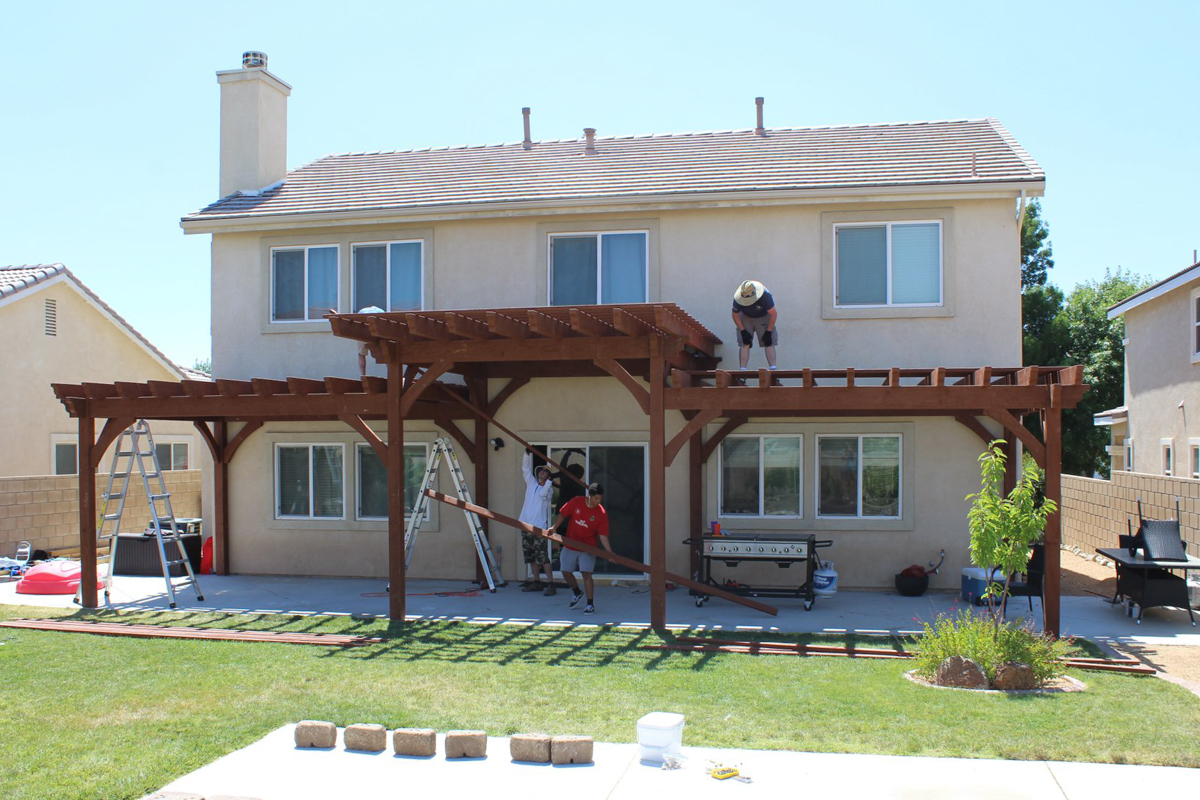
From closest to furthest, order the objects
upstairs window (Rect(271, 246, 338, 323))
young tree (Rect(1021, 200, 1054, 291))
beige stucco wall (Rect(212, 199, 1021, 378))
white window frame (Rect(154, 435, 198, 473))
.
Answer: beige stucco wall (Rect(212, 199, 1021, 378)) < upstairs window (Rect(271, 246, 338, 323)) < white window frame (Rect(154, 435, 198, 473)) < young tree (Rect(1021, 200, 1054, 291))

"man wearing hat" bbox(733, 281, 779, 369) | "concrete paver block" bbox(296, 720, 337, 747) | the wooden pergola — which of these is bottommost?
"concrete paver block" bbox(296, 720, 337, 747)

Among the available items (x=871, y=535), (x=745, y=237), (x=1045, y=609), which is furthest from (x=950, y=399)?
(x=745, y=237)

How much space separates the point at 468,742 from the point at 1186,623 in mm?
9130

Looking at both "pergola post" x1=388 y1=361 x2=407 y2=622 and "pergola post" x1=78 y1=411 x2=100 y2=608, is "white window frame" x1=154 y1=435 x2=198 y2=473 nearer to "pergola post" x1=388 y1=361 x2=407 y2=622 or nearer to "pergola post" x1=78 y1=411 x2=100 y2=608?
"pergola post" x1=78 y1=411 x2=100 y2=608

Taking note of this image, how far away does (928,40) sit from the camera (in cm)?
1217

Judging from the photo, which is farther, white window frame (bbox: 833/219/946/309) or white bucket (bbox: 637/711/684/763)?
white window frame (bbox: 833/219/946/309)

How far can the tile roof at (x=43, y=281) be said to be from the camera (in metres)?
19.4

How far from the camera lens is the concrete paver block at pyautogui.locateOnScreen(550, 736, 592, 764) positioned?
6520 millimetres

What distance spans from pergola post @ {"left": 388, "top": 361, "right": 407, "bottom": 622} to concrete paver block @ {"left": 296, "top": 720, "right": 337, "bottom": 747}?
4570mm

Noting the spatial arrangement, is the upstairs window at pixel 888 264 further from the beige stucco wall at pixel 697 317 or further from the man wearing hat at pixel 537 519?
the man wearing hat at pixel 537 519

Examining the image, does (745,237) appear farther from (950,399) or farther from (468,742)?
(468,742)

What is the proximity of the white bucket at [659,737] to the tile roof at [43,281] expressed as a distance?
1750 cm

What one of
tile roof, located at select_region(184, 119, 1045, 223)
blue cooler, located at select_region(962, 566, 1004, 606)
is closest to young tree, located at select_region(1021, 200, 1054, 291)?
tile roof, located at select_region(184, 119, 1045, 223)

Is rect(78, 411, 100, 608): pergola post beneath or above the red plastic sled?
above
